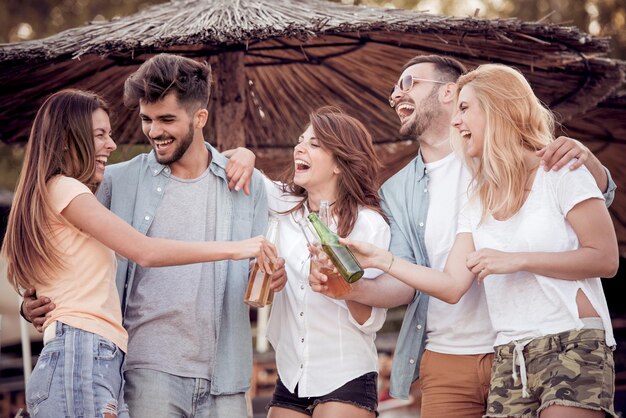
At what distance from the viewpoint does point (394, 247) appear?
3678mm

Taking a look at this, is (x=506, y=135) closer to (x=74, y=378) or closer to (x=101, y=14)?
(x=74, y=378)

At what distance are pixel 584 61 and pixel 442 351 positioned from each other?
203cm

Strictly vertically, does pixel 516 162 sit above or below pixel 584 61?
below

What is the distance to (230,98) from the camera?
5105mm

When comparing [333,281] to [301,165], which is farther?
[301,165]

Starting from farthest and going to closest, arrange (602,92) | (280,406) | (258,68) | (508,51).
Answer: (258,68) < (602,92) < (508,51) < (280,406)

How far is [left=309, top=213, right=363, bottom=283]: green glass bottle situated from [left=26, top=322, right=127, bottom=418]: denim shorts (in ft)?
2.84

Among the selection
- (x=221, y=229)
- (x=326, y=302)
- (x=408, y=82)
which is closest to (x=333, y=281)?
(x=326, y=302)

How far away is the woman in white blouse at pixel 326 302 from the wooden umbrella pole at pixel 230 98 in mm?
1266

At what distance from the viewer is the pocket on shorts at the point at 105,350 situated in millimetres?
3064

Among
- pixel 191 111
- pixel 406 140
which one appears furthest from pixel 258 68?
pixel 191 111

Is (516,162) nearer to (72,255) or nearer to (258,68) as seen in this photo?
(72,255)

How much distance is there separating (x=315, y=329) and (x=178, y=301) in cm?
56

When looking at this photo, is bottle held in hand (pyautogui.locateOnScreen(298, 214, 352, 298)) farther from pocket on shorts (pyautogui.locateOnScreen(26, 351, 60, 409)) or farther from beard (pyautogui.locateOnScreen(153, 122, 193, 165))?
pocket on shorts (pyautogui.locateOnScreen(26, 351, 60, 409))
